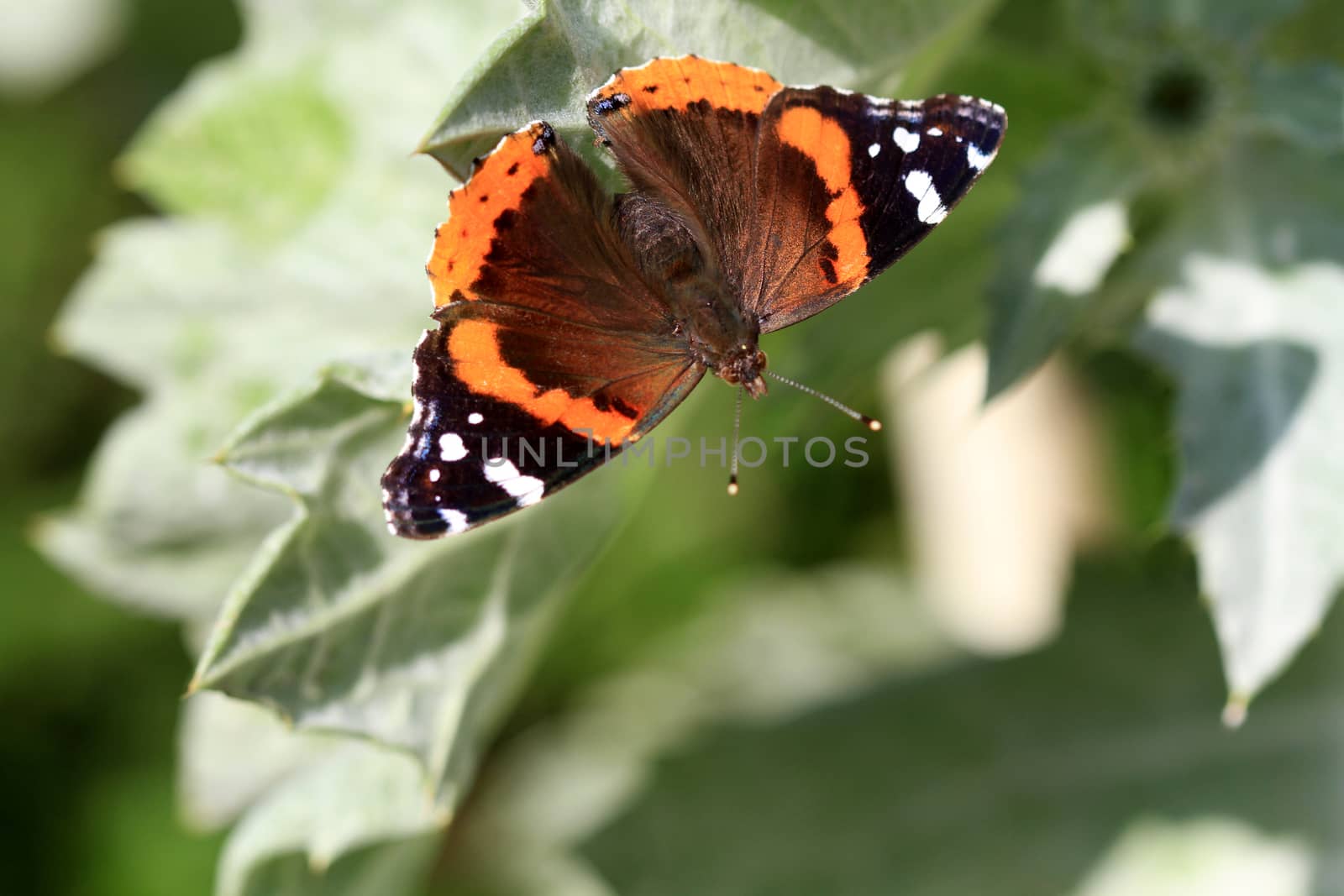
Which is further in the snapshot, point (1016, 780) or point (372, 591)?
point (1016, 780)

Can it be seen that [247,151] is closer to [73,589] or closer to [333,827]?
[333,827]

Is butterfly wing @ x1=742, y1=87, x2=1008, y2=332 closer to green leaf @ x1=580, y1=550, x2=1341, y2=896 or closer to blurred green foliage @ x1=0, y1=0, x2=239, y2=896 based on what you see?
green leaf @ x1=580, y1=550, x2=1341, y2=896

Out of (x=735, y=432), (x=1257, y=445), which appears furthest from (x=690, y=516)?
(x=1257, y=445)

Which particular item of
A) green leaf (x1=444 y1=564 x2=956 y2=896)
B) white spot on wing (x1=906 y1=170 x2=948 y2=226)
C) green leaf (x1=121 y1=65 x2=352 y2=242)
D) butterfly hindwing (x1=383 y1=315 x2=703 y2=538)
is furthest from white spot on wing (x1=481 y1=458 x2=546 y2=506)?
green leaf (x1=444 y1=564 x2=956 y2=896)

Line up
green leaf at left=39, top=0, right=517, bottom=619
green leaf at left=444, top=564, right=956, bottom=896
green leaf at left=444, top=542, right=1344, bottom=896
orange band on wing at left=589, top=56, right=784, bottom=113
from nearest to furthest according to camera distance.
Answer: orange band on wing at left=589, top=56, right=784, bottom=113 < green leaf at left=39, top=0, right=517, bottom=619 < green leaf at left=444, top=542, right=1344, bottom=896 < green leaf at left=444, top=564, right=956, bottom=896

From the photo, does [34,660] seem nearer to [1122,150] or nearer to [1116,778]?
[1116,778]

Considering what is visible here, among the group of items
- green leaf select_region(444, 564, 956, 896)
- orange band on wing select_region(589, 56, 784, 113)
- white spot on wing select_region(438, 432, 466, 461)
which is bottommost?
green leaf select_region(444, 564, 956, 896)

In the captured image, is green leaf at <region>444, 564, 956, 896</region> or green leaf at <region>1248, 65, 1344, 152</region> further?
green leaf at <region>444, 564, 956, 896</region>
